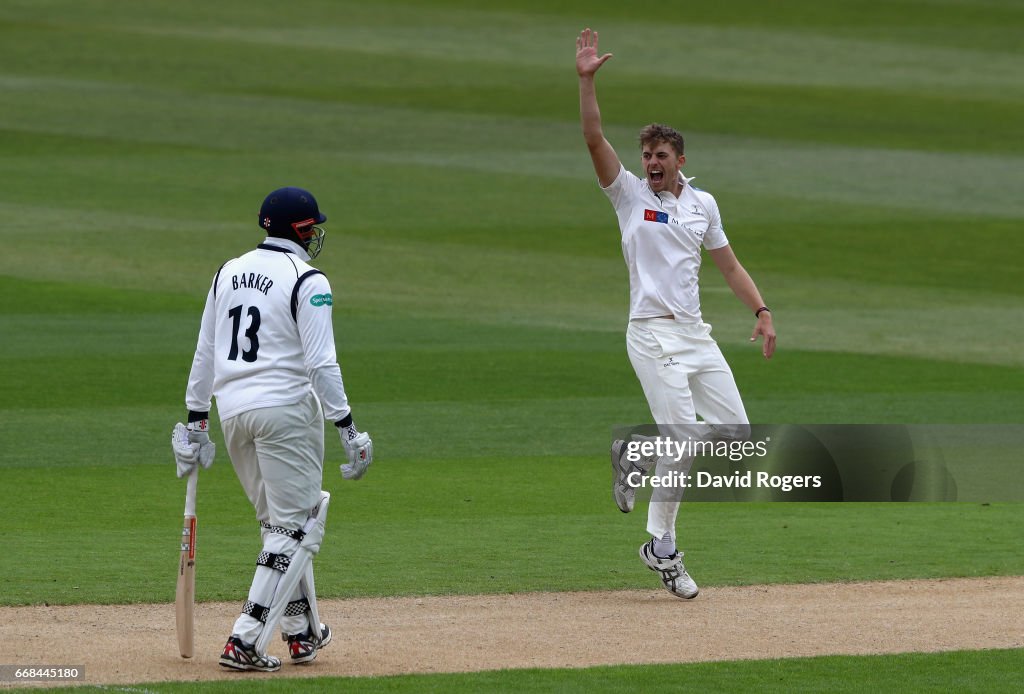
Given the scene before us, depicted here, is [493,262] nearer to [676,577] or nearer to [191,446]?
[676,577]

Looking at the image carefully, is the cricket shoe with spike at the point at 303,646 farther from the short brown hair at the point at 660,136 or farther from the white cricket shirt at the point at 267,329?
the short brown hair at the point at 660,136

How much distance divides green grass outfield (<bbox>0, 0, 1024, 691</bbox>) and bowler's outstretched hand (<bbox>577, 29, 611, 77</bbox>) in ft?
9.52

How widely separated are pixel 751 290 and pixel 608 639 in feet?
7.89

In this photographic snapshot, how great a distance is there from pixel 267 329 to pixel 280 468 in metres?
0.62

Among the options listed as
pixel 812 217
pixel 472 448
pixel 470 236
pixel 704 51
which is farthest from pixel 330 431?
pixel 704 51

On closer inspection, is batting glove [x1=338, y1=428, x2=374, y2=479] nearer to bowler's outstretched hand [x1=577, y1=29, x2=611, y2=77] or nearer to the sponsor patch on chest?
the sponsor patch on chest

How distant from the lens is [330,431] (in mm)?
15039

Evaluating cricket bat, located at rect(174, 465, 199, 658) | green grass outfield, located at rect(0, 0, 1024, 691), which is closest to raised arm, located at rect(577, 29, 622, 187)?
green grass outfield, located at rect(0, 0, 1024, 691)

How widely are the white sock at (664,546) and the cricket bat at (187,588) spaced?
9.10ft

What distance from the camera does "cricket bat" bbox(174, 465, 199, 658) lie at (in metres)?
7.41

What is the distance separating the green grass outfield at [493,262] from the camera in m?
10.5

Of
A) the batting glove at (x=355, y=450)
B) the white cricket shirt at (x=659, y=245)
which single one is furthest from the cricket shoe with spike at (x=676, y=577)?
the batting glove at (x=355, y=450)

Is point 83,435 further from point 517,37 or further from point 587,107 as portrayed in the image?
point 517,37

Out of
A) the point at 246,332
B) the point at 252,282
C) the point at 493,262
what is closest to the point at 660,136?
the point at 252,282
